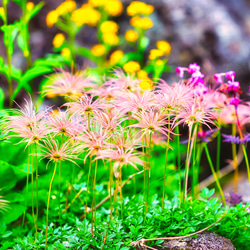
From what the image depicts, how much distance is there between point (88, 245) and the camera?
107cm

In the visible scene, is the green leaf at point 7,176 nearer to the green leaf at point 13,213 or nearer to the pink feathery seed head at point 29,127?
the green leaf at point 13,213

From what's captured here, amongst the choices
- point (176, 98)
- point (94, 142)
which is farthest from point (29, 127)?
point (176, 98)

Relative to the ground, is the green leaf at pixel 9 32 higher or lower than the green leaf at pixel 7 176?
higher

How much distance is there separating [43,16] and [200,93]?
2769 millimetres

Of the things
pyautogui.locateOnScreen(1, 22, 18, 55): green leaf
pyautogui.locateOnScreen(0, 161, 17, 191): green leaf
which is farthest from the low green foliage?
pyautogui.locateOnScreen(1, 22, 18, 55): green leaf

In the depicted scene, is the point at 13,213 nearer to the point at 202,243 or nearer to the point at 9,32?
the point at 202,243

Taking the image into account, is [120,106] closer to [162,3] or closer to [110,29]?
[110,29]

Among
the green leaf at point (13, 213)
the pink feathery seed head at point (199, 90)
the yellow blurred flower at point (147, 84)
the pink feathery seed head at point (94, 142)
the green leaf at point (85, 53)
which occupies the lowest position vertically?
the green leaf at point (13, 213)

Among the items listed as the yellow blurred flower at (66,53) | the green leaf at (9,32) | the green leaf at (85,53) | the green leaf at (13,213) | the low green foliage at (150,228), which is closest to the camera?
the low green foliage at (150,228)

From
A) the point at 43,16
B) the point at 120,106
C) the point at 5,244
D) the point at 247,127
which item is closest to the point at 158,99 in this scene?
the point at 120,106

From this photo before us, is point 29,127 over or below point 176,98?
below

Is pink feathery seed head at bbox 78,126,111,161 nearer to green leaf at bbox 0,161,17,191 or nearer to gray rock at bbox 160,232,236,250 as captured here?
gray rock at bbox 160,232,236,250

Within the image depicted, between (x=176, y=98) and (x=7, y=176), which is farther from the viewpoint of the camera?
(x=7, y=176)

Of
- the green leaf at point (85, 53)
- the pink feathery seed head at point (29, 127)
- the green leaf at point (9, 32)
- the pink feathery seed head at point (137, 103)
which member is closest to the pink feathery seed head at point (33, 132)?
the pink feathery seed head at point (29, 127)
